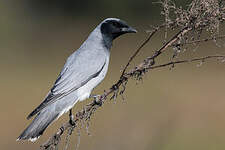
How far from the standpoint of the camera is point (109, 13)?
40.5ft

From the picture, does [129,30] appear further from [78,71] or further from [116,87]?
[116,87]

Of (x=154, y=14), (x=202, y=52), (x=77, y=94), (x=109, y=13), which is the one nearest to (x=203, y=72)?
(x=202, y=52)

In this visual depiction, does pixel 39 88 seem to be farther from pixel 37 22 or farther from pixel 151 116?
pixel 151 116

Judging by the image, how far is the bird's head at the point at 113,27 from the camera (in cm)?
440

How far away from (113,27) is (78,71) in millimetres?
508

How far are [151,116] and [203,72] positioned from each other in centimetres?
393

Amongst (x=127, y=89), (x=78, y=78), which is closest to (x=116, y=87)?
(x=78, y=78)

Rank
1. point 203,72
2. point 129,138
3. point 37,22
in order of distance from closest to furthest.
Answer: point 129,138
point 203,72
point 37,22

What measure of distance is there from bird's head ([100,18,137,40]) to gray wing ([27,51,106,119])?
0.74 ft

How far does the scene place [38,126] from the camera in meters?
3.84

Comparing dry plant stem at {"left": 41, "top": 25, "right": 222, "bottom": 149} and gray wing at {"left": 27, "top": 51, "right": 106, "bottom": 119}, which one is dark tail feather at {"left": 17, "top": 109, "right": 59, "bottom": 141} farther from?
dry plant stem at {"left": 41, "top": 25, "right": 222, "bottom": 149}

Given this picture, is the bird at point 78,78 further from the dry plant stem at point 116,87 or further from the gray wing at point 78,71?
the dry plant stem at point 116,87

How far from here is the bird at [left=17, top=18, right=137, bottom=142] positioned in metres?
3.85

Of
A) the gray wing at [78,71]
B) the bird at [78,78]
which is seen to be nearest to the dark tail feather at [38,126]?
the bird at [78,78]
